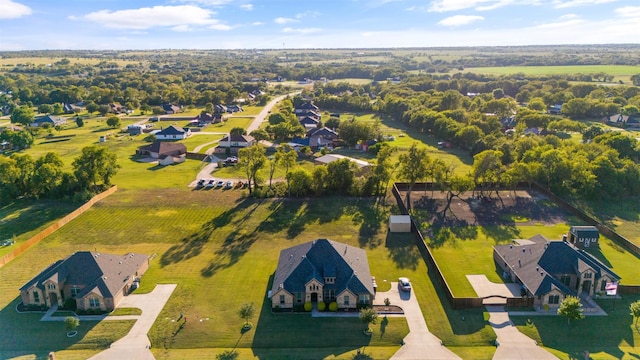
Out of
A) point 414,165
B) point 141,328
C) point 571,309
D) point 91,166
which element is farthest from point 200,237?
point 571,309

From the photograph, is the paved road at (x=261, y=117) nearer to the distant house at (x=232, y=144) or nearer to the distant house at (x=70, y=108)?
the distant house at (x=232, y=144)

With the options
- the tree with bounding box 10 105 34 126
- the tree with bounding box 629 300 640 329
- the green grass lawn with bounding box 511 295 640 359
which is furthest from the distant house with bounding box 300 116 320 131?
the tree with bounding box 629 300 640 329

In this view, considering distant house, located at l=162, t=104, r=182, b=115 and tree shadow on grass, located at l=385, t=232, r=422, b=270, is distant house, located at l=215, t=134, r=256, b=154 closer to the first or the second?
tree shadow on grass, located at l=385, t=232, r=422, b=270

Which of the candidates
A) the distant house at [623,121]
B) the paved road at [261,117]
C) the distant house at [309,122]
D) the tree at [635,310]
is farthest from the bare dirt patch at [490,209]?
the distant house at [623,121]

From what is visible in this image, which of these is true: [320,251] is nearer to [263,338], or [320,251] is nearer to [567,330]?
[263,338]

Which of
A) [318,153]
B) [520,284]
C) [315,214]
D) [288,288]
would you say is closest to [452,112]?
[318,153]

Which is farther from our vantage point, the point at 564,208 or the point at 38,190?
the point at 38,190
